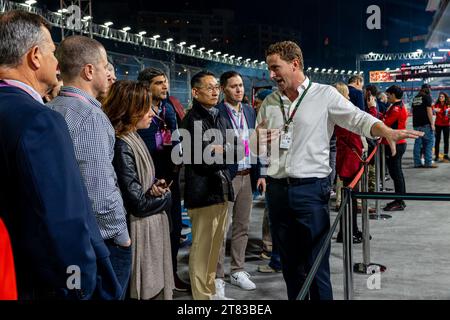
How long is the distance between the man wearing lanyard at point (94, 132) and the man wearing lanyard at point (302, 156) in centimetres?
109

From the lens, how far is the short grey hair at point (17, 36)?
1.66 metres

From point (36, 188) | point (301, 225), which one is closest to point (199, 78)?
point (301, 225)

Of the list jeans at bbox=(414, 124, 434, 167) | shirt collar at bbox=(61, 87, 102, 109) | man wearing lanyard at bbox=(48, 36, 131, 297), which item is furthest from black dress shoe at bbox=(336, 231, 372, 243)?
jeans at bbox=(414, 124, 434, 167)

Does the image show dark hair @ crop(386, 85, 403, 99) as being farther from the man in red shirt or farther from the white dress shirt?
the man in red shirt

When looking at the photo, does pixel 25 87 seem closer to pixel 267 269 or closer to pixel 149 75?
pixel 149 75

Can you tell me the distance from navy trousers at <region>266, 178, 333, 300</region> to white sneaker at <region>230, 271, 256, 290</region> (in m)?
1.14

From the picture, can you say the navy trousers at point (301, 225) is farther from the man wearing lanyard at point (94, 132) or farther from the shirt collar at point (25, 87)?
the shirt collar at point (25, 87)

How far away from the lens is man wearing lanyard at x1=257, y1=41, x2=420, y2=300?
3.08 m

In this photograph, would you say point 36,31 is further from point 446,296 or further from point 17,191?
point 446,296

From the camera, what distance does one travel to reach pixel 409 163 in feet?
42.8

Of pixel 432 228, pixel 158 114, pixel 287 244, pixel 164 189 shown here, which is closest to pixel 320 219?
pixel 287 244

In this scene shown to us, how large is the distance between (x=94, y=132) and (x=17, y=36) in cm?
70

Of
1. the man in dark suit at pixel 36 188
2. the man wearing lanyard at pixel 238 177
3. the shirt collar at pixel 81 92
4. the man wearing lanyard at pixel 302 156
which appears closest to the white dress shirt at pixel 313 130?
the man wearing lanyard at pixel 302 156
